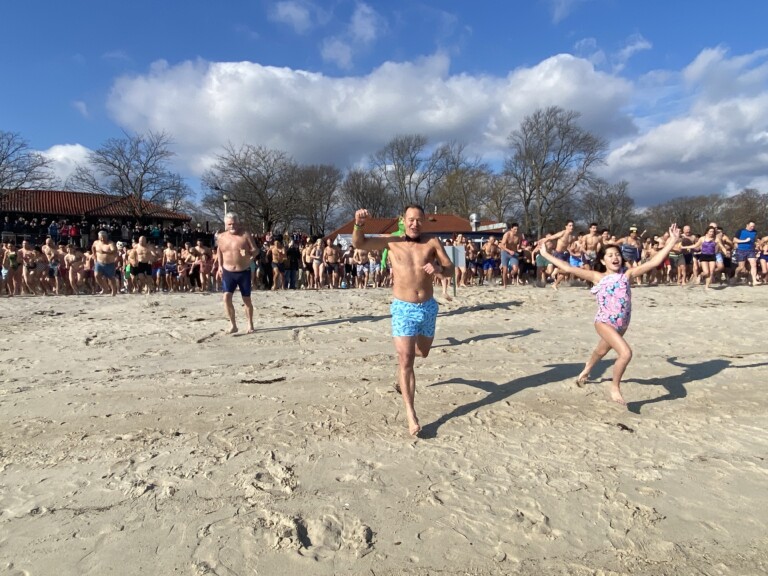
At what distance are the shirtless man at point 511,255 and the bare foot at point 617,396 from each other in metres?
7.93

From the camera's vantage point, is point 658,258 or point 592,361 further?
point 592,361

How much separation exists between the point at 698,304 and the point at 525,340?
5419 mm

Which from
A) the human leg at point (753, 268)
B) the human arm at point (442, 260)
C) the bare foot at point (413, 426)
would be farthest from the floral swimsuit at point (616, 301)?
the human leg at point (753, 268)

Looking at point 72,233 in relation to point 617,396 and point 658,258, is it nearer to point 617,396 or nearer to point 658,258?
point 617,396

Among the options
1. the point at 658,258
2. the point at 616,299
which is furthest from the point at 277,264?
the point at 658,258

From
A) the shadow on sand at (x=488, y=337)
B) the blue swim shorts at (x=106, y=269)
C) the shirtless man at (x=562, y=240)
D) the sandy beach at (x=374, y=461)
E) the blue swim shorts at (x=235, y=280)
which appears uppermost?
the shirtless man at (x=562, y=240)

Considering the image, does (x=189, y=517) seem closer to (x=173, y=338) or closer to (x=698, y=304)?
(x=173, y=338)

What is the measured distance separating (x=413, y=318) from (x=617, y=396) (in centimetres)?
221

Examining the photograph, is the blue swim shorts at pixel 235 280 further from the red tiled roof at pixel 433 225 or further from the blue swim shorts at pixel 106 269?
the red tiled roof at pixel 433 225

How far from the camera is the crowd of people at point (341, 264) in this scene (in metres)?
12.4

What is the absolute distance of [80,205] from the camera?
42.9 m

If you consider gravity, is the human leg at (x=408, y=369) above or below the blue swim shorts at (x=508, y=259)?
below

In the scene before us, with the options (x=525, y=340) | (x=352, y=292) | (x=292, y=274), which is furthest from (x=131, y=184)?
(x=525, y=340)

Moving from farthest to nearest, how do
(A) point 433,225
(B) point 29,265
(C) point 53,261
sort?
1. (A) point 433,225
2. (C) point 53,261
3. (B) point 29,265
